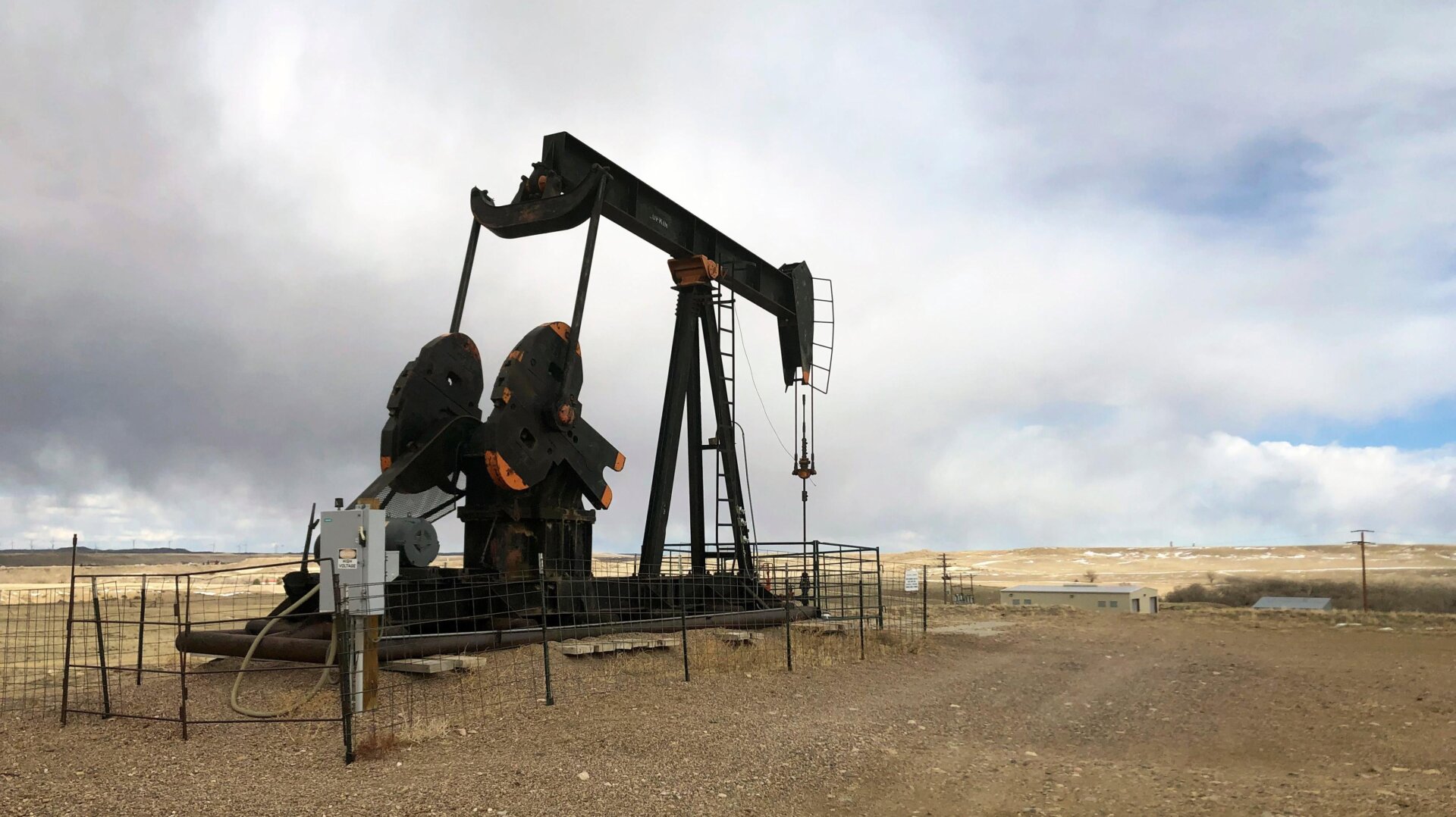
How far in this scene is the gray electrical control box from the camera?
23.8 feet

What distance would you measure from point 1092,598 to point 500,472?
20.0m

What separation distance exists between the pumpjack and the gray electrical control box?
1.40 meters

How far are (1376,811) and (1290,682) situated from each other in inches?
247

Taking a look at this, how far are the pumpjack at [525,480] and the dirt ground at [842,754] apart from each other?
1667 mm

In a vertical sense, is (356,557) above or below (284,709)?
above

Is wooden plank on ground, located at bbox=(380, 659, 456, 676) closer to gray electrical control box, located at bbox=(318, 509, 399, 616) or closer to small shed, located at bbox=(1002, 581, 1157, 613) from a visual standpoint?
gray electrical control box, located at bbox=(318, 509, 399, 616)

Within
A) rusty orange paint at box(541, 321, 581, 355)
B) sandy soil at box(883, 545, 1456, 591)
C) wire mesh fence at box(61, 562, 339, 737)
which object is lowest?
sandy soil at box(883, 545, 1456, 591)

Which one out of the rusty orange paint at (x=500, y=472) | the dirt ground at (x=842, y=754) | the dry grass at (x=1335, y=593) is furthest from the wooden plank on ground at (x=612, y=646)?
the dry grass at (x=1335, y=593)

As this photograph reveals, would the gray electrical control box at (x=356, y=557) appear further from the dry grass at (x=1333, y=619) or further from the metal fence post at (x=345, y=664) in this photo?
the dry grass at (x=1333, y=619)

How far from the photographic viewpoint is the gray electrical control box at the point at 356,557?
23.8 ft

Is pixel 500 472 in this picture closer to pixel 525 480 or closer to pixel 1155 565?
pixel 525 480

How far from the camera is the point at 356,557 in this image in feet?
24.1

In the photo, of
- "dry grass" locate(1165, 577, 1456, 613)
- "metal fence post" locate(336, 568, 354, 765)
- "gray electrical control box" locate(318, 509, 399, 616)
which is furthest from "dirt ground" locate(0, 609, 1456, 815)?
"dry grass" locate(1165, 577, 1456, 613)

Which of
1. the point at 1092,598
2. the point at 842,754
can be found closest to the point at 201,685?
the point at 842,754
